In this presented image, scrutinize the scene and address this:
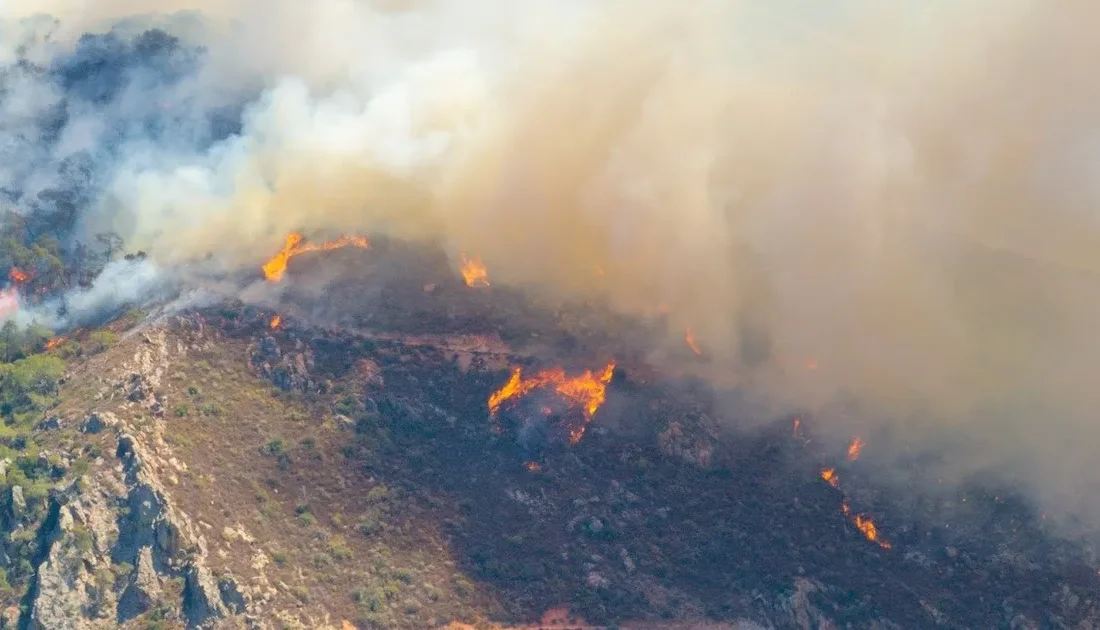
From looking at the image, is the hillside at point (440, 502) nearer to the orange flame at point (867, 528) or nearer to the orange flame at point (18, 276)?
the orange flame at point (867, 528)

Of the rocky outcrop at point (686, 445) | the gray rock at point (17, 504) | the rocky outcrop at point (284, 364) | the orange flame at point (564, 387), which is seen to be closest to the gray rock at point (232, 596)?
the gray rock at point (17, 504)

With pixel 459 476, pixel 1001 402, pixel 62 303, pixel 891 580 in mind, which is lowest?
pixel 62 303

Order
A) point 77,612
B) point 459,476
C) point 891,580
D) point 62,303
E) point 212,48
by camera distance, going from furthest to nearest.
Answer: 1. point 212,48
2. point 62,303
3. point 459,476
4. point 891,580
5. point 77,612

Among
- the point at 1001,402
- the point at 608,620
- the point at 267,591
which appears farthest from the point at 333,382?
the point at 1001,402

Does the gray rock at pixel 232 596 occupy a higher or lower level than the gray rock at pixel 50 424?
higher

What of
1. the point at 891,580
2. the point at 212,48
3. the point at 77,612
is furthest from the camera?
the point at 212,48

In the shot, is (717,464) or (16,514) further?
(717,464)

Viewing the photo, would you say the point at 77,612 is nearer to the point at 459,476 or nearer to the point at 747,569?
the point at 459,476
